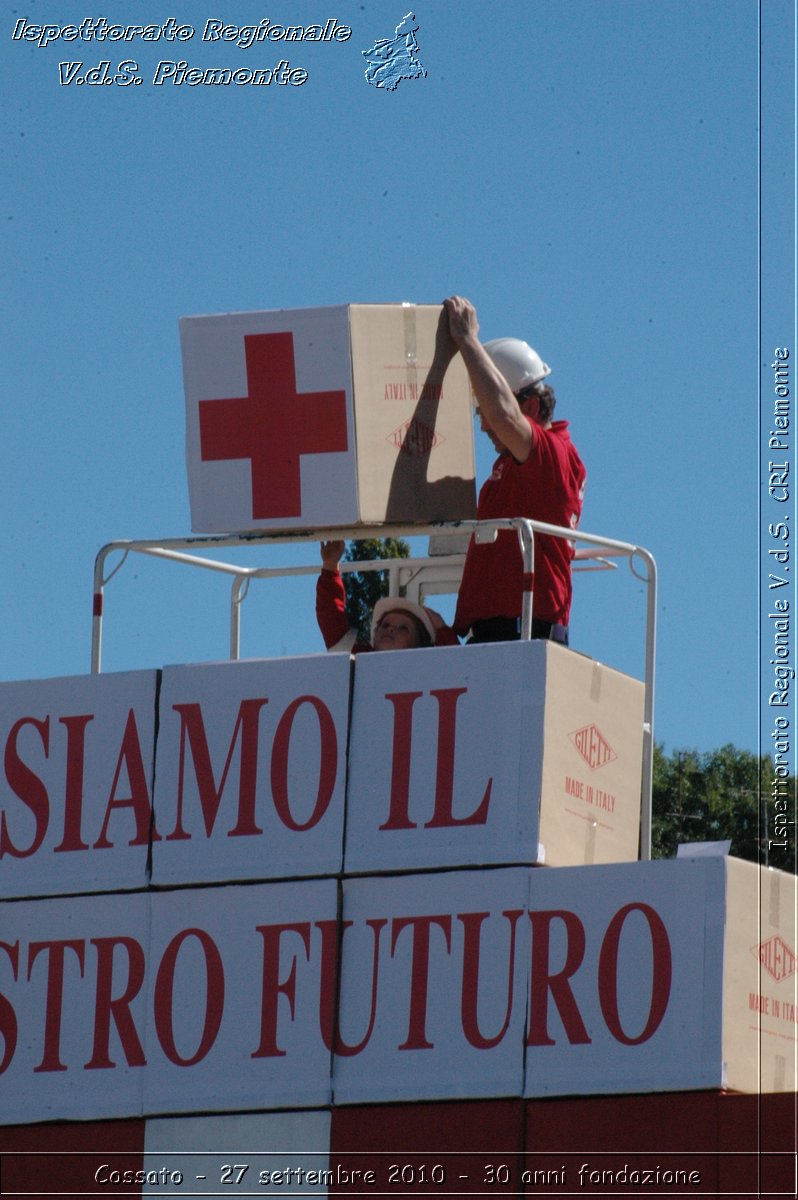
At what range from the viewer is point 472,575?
8703mm

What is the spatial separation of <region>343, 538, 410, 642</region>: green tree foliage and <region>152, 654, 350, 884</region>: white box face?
13.9 metres

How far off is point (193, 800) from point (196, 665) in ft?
1.49

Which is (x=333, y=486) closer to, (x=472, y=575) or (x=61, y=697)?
(x=472, y=575)

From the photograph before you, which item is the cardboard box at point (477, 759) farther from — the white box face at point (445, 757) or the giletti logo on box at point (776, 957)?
the giletti logo on box at point (776, 957)

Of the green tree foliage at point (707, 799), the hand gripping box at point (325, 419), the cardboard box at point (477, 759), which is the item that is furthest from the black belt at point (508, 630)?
the green tree foliage at point (707, 799)

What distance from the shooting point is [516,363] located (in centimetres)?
905

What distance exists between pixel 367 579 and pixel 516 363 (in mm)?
16802

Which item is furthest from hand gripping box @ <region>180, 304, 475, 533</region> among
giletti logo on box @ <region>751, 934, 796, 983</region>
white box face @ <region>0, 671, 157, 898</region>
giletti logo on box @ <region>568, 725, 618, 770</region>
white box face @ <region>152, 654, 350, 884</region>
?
giletti logo on box @ <region>751, 934, 796, 983</region>

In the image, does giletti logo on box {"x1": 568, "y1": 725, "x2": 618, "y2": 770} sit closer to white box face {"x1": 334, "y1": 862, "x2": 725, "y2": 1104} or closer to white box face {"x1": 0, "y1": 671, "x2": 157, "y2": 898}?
white box face {"x1": 334, "y1": 862, "x2": 725, "y2": 1104}

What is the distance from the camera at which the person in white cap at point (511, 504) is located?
8.51 m

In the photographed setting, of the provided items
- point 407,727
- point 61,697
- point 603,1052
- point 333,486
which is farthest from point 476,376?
point 603,1052

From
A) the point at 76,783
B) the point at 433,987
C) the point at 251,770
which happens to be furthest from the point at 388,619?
the point at 433,987

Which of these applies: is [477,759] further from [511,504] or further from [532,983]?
[511,504]

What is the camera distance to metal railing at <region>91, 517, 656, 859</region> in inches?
324
